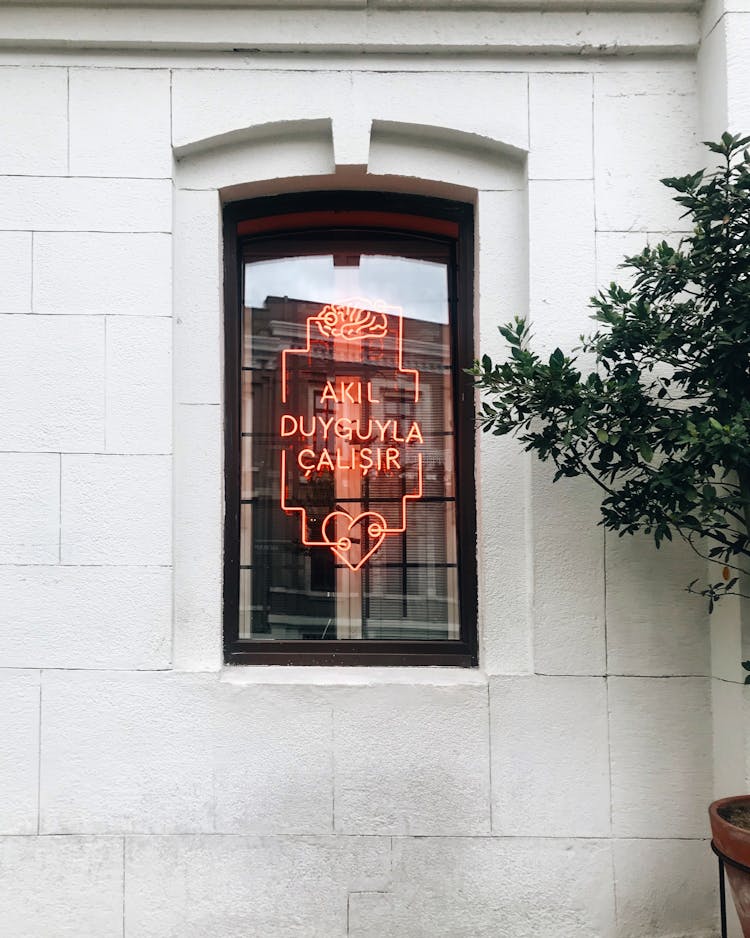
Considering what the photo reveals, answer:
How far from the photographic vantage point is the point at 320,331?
4.51 metres

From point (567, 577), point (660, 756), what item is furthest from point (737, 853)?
point (567, 577)

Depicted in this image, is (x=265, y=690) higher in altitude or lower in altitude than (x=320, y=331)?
lower

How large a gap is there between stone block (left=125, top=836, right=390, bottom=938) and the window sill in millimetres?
778

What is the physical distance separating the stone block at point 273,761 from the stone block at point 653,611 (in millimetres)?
1554

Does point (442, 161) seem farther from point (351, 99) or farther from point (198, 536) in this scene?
point (198, 536)

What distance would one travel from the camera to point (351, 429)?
447cm

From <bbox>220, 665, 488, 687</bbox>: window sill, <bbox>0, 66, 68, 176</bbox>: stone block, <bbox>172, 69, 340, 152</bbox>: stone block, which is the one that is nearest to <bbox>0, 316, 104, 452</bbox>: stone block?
A: <bbox>0, 66, 68, 176</bbox>: stone block

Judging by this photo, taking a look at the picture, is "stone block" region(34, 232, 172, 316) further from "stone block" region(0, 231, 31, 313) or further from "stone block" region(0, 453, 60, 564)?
"stone block" region(0, 453, 60, 564)

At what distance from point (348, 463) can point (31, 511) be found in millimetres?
1677

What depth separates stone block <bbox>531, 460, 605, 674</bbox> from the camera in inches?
159

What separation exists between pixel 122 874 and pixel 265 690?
1.14m

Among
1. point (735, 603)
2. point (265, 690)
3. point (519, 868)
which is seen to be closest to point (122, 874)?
point (265, 690)

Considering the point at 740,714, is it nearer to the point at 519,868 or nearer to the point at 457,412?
the point at 519,868

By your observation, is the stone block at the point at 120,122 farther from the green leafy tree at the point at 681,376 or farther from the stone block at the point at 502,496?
the green leafy tree at the point at 681,376
